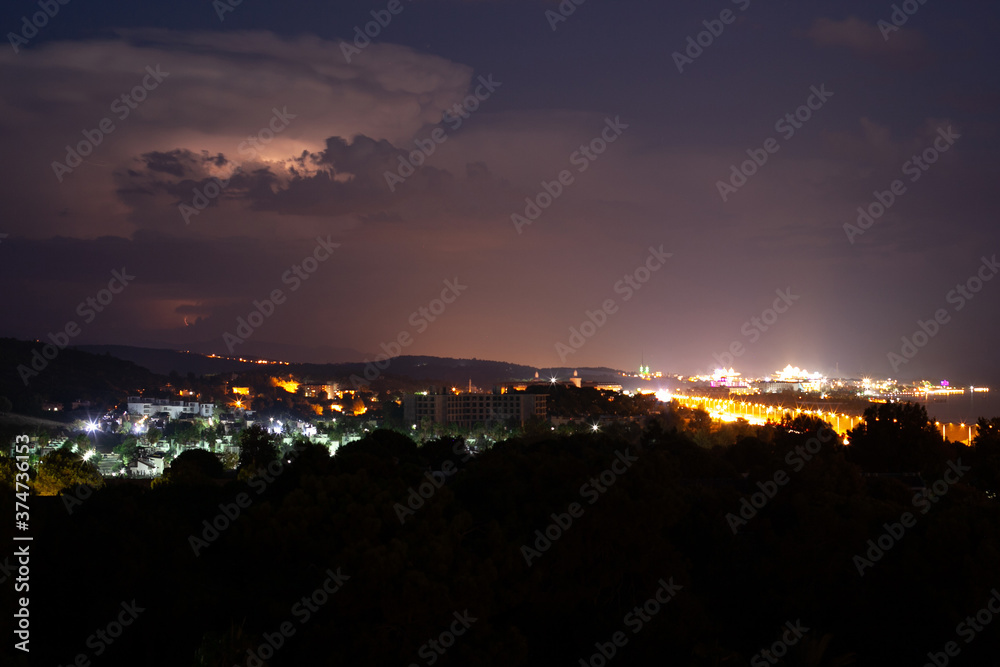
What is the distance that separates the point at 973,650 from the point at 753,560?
2.72m

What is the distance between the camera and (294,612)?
8.77 meters

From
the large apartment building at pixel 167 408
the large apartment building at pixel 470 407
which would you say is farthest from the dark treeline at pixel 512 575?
the large apartment building at pixel 470 407

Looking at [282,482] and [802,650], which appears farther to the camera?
[282,482]

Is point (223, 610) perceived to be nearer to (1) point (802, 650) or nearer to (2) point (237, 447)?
(1) point (802, 650)

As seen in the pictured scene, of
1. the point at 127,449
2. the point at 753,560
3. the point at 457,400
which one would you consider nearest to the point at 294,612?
the point at 753,560
